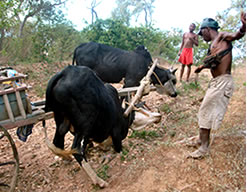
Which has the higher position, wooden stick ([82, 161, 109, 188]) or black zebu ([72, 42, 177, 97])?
black zebu ([72, 42, 177, 97])

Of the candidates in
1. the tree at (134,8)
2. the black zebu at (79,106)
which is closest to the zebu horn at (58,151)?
the black zebu at (79,106)

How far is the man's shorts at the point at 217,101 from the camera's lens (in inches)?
125

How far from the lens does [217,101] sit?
3.24 metres

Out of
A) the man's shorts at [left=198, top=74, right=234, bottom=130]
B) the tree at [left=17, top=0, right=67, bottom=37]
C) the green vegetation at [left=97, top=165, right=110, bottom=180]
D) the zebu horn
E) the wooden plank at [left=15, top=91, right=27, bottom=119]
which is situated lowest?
the green vegetation at [left=97, top=165, right=110, bottom=180]

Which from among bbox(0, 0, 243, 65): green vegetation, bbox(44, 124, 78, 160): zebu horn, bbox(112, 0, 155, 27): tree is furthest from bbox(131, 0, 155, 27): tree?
bbox(44, 124, 78, 160): zebu horn

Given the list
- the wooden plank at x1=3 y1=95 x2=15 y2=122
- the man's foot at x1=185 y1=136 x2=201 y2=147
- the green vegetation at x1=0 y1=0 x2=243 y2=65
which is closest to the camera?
the wooden plank at x1=3 y1=95 x2=15 y2=122

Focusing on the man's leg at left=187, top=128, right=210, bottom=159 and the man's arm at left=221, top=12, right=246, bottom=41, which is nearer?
the man's arm at left=221, top=12, right=246, bottom=41

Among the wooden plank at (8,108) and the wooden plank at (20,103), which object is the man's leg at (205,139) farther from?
the wooden plank at (8,108)

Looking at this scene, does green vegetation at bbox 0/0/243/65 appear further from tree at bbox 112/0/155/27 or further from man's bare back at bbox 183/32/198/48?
tree at bbox 112/0/155/27

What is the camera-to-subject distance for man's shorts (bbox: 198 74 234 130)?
125 inches

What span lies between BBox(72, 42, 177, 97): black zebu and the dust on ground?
1.52 metres

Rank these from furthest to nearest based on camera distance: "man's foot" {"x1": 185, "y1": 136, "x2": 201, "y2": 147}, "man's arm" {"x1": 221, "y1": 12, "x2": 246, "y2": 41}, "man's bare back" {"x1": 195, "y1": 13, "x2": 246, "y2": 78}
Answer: "man's foot" {"x1": 185, "y1": 136, "x2": 201, "y2": 147} < "man's bare back" {"x1": 195, "y1": 13, "x2": 246, "y2": 78} < "man's arm" {"x1": 221, "y1": 12, "x2": 246, "y2": 41}

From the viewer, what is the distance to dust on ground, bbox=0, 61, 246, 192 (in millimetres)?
2967

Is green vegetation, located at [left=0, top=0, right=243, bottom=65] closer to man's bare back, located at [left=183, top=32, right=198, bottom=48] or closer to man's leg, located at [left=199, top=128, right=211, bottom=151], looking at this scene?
man's bare back, located at [left=183, top=32, right=198, bottom=48]
